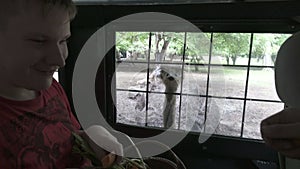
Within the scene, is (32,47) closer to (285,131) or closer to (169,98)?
(285,131)

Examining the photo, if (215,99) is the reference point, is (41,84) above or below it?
above

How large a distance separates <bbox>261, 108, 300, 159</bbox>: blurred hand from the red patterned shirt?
50 centimetres

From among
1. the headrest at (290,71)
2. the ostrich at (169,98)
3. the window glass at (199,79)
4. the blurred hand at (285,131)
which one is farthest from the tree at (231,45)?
the blurred hand at (285,131)

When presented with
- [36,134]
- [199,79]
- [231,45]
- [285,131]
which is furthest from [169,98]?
[285,131]

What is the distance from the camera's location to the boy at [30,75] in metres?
0.61

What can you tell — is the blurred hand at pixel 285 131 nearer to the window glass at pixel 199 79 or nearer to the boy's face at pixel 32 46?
the boy's face at pixel 32 46

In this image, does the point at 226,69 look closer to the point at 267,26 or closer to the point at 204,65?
the point at 204,65

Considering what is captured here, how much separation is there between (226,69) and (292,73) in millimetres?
820

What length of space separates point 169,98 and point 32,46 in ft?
3.10

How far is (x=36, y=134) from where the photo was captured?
70 centimetres

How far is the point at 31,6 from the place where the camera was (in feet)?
1.99

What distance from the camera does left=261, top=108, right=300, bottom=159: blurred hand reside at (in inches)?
17.9

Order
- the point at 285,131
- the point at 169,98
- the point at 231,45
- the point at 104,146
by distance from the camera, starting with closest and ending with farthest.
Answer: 1. the point at 285,131
2. the point at 104,146
3. the point at 231,45
4. the point at 169,98

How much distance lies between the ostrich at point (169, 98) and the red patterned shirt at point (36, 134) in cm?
71
